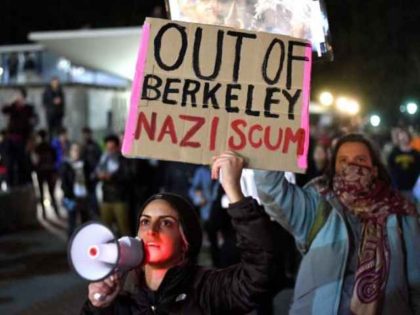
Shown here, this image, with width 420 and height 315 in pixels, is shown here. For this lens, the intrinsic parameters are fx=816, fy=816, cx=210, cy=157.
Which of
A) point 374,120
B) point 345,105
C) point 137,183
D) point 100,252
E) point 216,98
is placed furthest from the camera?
point 374,120

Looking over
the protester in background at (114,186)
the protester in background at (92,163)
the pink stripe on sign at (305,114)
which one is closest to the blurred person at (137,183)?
the protester in background at (114,186)

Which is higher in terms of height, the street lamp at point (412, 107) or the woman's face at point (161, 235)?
the street lamp at point (412, 107)

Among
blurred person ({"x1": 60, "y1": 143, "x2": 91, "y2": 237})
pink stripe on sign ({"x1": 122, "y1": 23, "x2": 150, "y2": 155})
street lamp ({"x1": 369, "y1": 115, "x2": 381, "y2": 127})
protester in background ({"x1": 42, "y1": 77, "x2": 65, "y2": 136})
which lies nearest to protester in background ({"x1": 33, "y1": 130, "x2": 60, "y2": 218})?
blurred person ({"x1": 60, "y1": 143, "x2": 91, "y2": 237})

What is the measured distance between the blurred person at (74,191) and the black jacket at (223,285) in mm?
7649

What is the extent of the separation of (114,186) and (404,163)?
3.73m

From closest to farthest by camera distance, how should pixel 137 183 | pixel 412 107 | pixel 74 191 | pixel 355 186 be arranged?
pixel 355 186
pixel 137 183
pixel 74 191
pixel 412 107

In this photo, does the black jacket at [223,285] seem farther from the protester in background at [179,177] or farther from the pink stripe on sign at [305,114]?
the protester in background at [179,177]

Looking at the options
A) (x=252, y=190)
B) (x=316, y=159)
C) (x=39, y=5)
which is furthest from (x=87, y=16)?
(x=252, y=190)

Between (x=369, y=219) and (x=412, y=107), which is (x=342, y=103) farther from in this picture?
(x=369, y=219)

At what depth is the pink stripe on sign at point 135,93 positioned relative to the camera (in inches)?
113

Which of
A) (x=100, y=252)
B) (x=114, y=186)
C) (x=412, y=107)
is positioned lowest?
(x=114, y=186)

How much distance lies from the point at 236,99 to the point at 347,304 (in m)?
1.22

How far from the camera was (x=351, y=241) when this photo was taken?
12.1 ft

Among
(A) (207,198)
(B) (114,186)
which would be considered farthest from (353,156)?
(B) (114,186)
